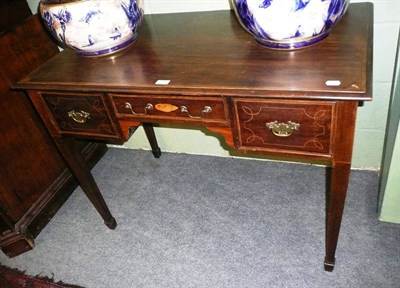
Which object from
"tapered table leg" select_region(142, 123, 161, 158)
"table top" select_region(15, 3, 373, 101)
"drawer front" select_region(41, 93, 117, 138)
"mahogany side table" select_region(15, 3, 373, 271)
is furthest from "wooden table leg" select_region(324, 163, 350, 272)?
"tapered table leg" select_region(142, 123, 161, 158)

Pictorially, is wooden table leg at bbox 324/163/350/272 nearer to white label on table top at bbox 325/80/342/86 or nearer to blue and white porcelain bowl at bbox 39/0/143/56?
white label on table top at bbox 325/80/342/86

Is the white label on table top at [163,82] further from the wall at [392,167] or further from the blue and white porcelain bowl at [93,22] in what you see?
the wall at [392,167]

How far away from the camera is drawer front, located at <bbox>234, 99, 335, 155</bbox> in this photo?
0.73 metres

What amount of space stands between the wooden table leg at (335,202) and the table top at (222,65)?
222 millimetres

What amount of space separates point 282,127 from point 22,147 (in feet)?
3.54

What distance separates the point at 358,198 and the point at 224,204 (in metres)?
0.53

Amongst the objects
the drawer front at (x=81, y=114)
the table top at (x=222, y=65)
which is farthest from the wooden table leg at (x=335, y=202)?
the drawer front at (x=81, y=114)

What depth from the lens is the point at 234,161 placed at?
1.60m

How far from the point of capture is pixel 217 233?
1.30 m

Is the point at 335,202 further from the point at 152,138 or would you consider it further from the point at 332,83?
the point at 152,138

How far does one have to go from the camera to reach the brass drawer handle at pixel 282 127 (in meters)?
0.77

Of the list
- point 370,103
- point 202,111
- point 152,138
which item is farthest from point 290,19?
point 152,138

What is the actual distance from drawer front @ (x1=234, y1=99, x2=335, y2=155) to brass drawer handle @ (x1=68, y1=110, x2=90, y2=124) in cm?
47

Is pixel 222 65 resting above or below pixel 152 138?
above
